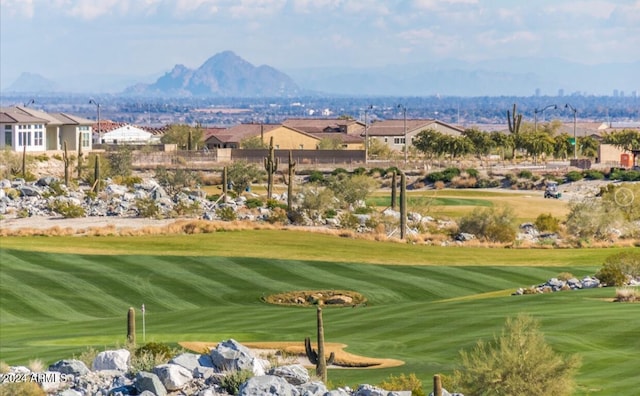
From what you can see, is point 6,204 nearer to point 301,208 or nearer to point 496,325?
point 301,208

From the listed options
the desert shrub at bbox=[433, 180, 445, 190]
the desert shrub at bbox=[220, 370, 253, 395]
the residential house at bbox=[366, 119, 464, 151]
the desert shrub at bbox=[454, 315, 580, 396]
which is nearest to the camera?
the desert shrub at bbox=[220, 370, 253, 395]

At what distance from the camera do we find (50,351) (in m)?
34.8

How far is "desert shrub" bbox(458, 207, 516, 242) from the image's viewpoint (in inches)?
2975


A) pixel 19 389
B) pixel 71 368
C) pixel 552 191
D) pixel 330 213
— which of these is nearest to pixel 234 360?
pixel 71 368

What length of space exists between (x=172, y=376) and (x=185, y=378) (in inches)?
16.4

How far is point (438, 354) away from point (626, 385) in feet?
21.4

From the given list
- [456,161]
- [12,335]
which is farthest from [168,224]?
[456,161]

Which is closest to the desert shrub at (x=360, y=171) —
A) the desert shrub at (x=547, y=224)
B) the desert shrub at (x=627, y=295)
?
the desert shrub at (x=547, y=224)

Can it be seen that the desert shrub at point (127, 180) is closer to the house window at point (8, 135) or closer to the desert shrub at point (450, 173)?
the house window at point (8, 135)

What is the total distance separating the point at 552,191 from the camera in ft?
358

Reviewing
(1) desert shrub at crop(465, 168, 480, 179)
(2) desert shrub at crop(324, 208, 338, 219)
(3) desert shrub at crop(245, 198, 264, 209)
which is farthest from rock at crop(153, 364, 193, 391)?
(1) desert shrub at crop(465, 168, 480, 179)

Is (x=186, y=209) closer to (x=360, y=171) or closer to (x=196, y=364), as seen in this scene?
(x=360, y=171)

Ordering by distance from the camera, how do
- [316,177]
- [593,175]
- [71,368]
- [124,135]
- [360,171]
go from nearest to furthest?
1. [71,368]
2. [593,175]
3. [316,177]
4. [360,171]
5. [124,135]

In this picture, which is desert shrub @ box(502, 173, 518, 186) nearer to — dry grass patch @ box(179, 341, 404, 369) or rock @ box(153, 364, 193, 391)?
dry grass patch @ box(179, 341, 404, 369)
